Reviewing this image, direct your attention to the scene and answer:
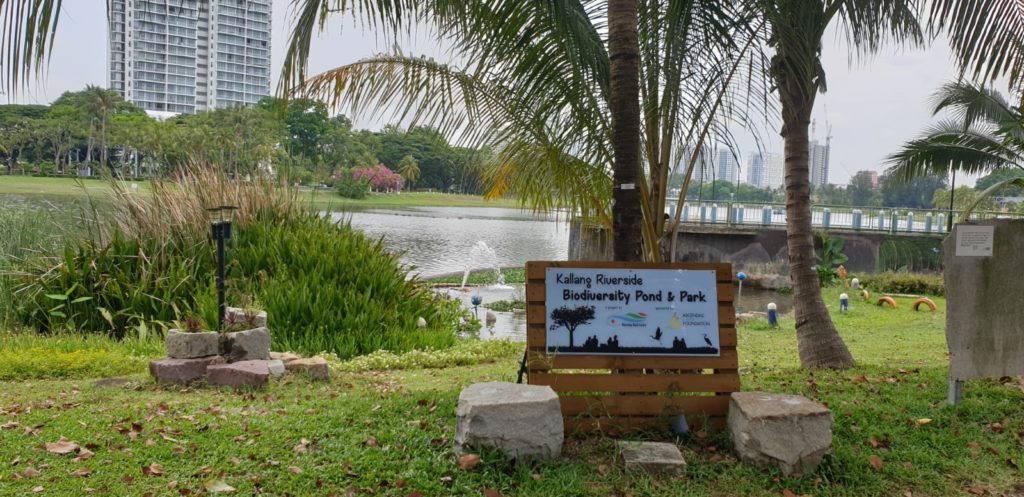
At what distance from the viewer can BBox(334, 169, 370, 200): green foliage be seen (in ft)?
138

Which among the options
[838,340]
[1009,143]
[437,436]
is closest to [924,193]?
[1009,143]

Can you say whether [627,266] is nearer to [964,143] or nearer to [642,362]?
[642,362]

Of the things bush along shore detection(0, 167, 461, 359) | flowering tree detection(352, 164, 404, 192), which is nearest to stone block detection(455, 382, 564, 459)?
bush along shore detection(0, 167, 461, 359)

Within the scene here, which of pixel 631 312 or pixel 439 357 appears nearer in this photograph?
pixel 631 312

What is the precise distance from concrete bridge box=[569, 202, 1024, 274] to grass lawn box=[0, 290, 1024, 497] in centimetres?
1801

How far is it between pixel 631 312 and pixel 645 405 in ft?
1.89

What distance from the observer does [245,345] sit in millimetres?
7555

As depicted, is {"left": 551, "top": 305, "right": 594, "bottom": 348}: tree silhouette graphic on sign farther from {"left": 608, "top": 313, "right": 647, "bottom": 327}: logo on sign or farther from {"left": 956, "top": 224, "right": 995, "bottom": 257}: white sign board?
{"left": 956, "top": 224, "right": 995, "bottom": 257}: white sign board

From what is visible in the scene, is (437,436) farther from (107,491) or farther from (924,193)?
(924,193)

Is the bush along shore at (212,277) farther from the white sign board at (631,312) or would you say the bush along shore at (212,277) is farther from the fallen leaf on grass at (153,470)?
the white sign board at (631,312)

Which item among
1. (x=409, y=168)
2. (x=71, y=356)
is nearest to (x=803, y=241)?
(x=71, y=356)

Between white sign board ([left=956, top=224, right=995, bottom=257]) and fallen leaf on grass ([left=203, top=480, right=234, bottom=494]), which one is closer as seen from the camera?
fallen leaf on grass ([left=203, top=480, right=234, bottom=494])

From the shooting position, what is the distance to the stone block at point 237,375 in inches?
274

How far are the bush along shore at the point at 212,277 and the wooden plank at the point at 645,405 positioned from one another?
17.0ft
